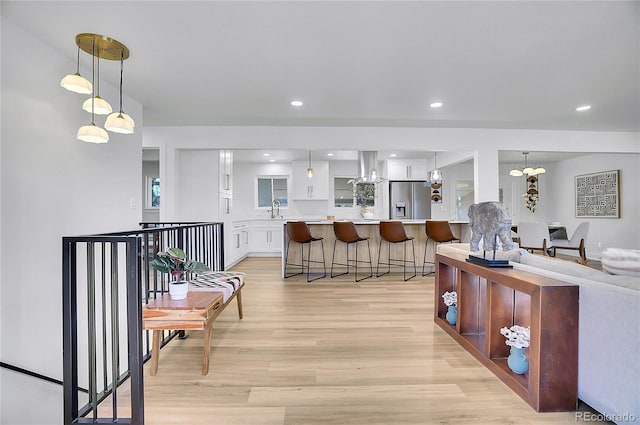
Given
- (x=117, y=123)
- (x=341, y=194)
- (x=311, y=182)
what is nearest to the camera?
(x=117, y=123)

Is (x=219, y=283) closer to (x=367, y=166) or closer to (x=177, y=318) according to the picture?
(x=177, y=318)

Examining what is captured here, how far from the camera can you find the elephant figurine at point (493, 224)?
2119 mm

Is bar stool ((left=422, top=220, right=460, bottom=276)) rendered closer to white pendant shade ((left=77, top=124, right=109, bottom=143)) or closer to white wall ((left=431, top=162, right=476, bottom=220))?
white wall ((left=431, top=162, right=476, bottom=220))

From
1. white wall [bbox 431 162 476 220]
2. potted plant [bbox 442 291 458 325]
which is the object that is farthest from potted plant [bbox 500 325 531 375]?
white wall [bbox 431 162 476 220]

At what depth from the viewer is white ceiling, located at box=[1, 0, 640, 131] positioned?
210cm

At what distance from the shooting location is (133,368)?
61.2 inches

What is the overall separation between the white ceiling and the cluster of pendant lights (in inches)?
4.0

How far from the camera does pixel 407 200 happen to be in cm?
766

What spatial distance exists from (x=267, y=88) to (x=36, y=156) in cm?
213

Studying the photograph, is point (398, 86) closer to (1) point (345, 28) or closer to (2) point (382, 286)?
(1) point (345, 28)

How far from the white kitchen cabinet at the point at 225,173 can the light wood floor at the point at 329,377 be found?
2.77 m

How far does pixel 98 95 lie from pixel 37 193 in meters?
0.96

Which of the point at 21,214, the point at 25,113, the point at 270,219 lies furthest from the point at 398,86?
the point at 270,219

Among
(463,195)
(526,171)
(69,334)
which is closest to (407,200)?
(463,195)
